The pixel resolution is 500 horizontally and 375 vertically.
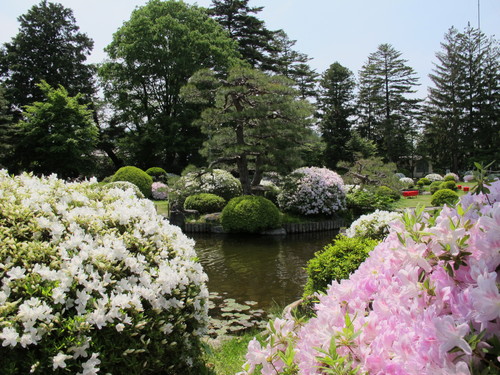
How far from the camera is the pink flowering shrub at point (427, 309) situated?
84cm

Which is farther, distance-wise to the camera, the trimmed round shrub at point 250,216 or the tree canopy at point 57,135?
the tree canopy at point 57,135

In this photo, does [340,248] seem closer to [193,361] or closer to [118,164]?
[193,361]

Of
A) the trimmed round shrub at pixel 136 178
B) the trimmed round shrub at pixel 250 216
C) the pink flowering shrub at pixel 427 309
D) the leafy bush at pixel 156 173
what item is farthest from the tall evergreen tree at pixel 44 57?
the pink flowering shrub at pixel 427 309

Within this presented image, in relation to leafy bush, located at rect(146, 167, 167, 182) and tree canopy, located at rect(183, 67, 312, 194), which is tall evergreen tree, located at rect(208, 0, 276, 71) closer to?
leafy bush, located at rect(146, 167, 167, 182)

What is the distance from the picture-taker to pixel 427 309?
35.6 inches

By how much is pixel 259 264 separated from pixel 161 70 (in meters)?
23.6

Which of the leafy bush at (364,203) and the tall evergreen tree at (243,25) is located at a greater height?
the tall evergreen tree at (243,25)

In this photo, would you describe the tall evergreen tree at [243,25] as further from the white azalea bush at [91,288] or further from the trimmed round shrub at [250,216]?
the white azalea bush at [91,288]

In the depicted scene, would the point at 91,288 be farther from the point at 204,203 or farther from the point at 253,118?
the point at 253,118

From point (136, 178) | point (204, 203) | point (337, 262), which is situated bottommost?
point (337, 262)

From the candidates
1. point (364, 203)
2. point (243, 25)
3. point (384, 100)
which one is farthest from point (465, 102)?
point (364, 203)

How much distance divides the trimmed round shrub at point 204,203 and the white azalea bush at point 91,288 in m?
9.96

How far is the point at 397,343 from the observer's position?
978mm

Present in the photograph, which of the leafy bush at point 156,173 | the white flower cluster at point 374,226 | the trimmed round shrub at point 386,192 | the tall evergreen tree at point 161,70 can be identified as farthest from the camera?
the tall evergreen tree at point 161,70
